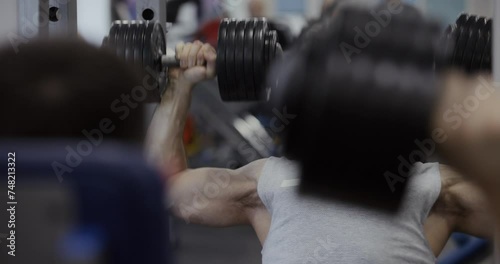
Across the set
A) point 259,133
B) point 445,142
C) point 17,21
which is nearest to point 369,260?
point 17,21

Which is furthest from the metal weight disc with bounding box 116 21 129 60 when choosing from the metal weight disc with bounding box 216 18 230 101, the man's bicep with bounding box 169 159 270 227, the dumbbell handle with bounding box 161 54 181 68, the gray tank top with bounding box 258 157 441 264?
the gray tank top with bounding box 258 157 441 264

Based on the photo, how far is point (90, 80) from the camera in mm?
509

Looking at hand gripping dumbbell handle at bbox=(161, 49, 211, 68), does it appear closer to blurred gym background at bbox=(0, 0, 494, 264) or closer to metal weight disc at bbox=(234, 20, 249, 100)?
metal weight disc at bbox=(234, 20, 249, 100)

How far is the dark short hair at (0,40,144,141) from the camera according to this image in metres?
0.50

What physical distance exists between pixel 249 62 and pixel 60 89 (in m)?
1.33

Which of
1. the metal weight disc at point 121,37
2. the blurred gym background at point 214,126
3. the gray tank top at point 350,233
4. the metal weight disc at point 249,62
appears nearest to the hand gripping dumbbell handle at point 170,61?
the metal weight disc at point 121,37

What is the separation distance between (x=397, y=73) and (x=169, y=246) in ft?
0.65

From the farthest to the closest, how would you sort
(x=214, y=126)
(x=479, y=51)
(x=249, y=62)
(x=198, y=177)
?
(x=214, y=126)
(x=198, y=177)
(x=249, y=62)
(x=479, y=51)

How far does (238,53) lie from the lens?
1820mm

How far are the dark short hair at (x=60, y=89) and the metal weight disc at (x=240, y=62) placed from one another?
1.29m

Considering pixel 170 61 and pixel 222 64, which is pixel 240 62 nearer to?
pixel 222 64

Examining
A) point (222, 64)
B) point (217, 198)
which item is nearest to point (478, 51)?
point (222, 64)

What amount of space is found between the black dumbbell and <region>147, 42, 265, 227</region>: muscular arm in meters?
0.08

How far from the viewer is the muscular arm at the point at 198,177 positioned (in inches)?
75.2
